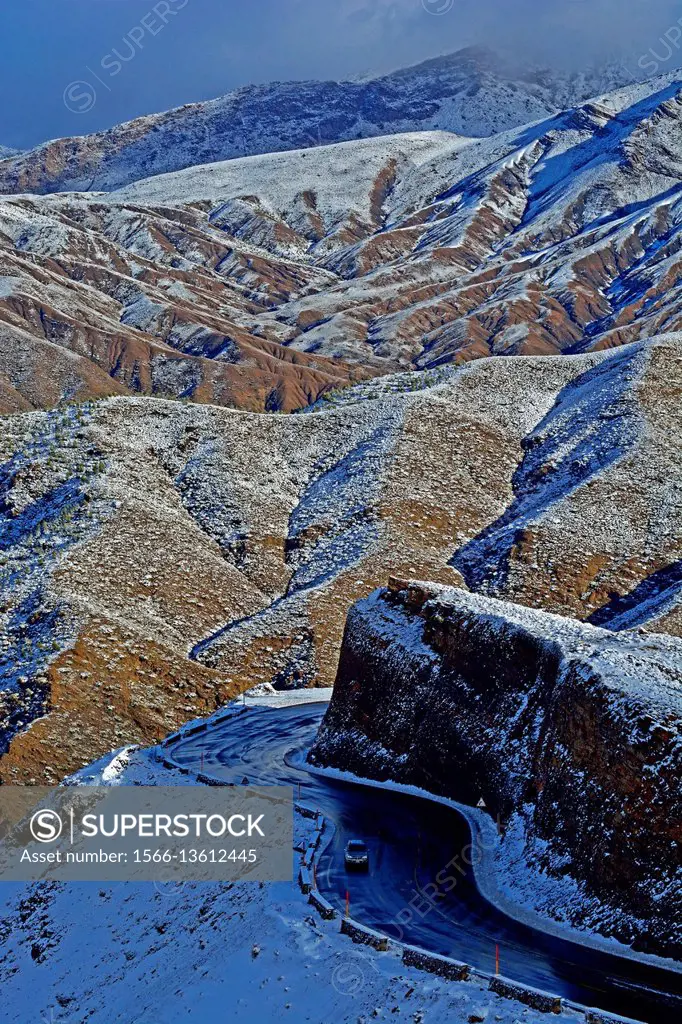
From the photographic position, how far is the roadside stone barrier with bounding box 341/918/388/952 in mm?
30484

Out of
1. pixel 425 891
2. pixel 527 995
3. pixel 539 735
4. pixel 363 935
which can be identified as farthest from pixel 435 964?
pixel 539 735

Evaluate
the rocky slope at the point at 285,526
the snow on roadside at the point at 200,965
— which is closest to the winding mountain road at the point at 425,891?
the snow on roadside at the point at 200,965

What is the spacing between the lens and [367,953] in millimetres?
30500

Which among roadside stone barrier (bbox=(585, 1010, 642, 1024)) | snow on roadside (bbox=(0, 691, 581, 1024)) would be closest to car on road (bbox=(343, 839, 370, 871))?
snow on roadside (bbox=(0, 691, 581, 1024))

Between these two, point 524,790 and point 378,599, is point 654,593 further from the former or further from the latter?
point 524,790

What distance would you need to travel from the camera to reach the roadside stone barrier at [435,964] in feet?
93.7

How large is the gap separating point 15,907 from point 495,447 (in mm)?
55258

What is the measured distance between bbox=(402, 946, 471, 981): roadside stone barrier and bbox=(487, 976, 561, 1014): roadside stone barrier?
872 mm

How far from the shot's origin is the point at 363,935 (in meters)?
31.1

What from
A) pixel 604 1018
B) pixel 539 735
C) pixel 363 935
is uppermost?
pixel 539 735

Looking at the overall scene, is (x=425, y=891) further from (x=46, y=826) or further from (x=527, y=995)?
(x=46, y=826)

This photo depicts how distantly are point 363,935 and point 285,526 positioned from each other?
48790mm

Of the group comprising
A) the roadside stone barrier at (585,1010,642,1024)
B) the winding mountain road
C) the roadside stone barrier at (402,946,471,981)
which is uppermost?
the roadside stone barrier at (402,946,471,981)

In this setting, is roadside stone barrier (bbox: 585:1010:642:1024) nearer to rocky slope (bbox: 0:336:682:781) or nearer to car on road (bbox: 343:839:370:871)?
car on road (bbox: 343:839:370:871)
